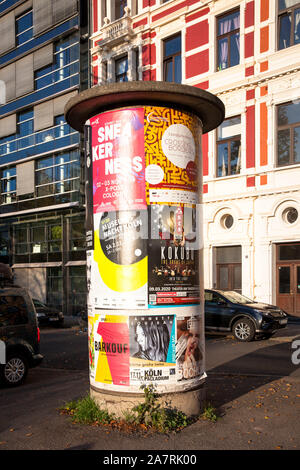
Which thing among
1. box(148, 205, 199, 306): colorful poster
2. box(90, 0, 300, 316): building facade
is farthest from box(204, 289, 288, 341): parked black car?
box(148, 205, 199, 306): colorful poster

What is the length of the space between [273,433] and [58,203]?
2303 cm

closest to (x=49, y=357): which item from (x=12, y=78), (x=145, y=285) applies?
(x=145, y=285)

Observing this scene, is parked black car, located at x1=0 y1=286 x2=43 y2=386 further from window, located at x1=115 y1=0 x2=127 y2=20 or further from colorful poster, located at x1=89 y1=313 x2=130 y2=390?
window, located at x1=115 y1=0 x2=127 y2=20

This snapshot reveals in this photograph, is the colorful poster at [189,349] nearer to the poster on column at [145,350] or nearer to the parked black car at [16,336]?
the poster on column at [145,350]

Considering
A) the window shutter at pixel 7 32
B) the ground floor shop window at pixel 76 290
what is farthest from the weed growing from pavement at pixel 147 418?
the window shutter at pixel 7 32

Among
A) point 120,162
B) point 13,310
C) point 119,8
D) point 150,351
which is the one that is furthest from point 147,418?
point 119,8

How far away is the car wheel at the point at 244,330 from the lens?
14.1 metres

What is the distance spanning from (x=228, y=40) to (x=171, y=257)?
17.6 m

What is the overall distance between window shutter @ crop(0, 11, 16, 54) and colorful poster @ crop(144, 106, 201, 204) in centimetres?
2844

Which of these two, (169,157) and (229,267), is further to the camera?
(229,267)

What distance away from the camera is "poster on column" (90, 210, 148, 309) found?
20.2 ft

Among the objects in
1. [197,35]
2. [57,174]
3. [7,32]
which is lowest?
[57,174]

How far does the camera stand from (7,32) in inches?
1257

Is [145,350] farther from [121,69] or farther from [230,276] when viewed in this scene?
[121,69]
